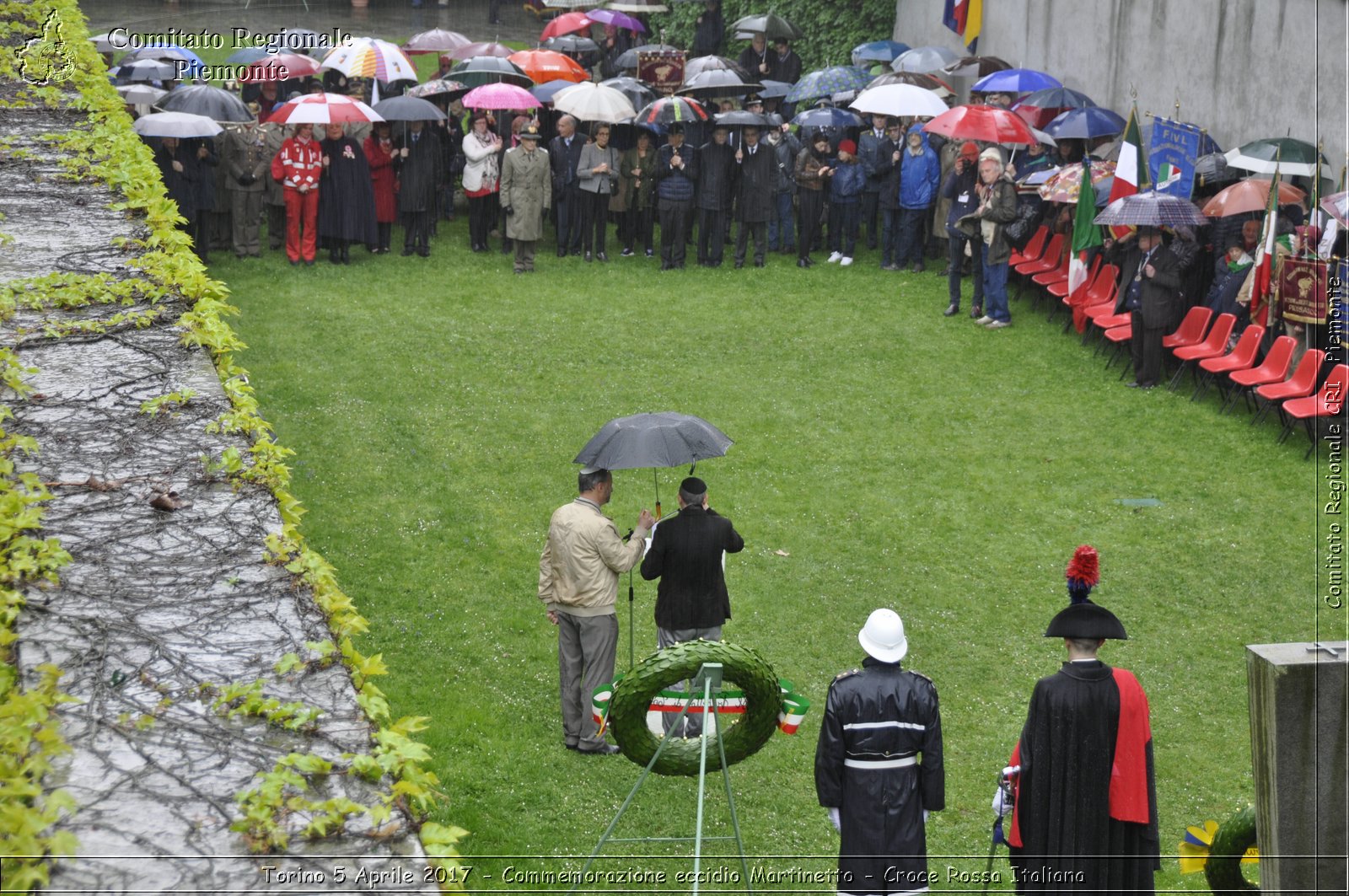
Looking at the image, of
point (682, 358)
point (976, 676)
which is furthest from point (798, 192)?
point (976, 676)

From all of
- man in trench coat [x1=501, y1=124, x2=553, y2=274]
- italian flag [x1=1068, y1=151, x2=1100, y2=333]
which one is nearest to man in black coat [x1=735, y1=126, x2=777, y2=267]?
man in trench coat [x1=501, y1=124, x2=553, y2=274]

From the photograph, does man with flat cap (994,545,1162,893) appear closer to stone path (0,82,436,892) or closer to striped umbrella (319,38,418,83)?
stone path (0,82,436,892)

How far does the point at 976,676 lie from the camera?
398 inches

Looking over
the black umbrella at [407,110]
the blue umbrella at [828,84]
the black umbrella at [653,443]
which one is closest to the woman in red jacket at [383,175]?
the black umbrella at [407,110]

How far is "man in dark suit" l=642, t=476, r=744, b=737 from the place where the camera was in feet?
29.1

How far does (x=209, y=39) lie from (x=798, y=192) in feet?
37.3

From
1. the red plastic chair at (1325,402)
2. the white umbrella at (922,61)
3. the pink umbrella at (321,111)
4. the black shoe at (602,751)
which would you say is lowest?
the black shoe at (602,751)

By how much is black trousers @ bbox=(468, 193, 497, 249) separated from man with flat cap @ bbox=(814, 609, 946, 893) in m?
13.8

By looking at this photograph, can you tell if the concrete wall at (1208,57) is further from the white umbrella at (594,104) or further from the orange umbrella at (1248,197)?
the white umbrella at (594,104)

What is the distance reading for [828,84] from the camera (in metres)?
21.8

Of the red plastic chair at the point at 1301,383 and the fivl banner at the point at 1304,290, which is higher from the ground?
the fivl banner at the point at 1304,290


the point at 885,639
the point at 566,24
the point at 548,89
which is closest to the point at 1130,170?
the point at 548,89

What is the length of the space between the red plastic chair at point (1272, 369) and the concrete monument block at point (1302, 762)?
28.5 feet

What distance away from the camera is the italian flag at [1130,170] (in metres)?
16.5
